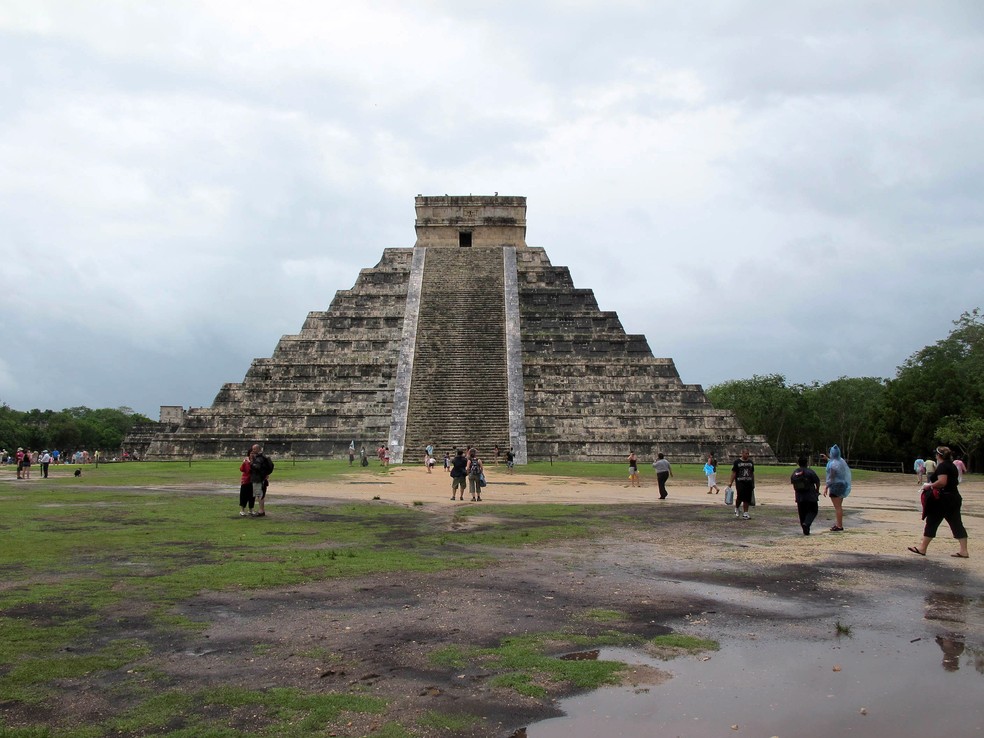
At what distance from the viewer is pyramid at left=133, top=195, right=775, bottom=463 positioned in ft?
93.9

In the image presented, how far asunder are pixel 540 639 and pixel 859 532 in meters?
7.51

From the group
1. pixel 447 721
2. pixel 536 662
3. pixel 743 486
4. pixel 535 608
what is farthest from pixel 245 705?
pixel 743 486

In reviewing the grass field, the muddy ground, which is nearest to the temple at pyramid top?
the grass field

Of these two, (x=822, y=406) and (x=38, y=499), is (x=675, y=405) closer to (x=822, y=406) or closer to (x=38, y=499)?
(x=38, y=499)

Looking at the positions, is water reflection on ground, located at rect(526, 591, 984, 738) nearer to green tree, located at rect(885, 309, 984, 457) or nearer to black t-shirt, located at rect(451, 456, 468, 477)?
black t-shirt, located at rect(451, 456, 468, 477)

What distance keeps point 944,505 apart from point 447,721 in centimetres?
748

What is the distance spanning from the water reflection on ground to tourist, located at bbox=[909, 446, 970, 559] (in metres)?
3.57

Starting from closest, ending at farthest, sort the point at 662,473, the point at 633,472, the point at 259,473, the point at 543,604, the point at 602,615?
the point at 602,615 < the point at 543,604 < the point at 259,473 < the point at 662,473 < the point at 633,472

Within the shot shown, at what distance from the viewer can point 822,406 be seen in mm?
55375

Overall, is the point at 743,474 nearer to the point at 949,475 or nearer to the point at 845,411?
the point at 949,475

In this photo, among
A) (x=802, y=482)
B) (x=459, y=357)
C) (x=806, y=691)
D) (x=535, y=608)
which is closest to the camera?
(x=806, y=691)

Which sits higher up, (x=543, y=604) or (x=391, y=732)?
(x=543, y=604)

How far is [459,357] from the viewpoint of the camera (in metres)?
31.9

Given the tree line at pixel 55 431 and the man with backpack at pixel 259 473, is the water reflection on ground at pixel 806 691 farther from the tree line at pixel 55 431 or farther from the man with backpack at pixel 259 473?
the tree line at pixel 55 431
